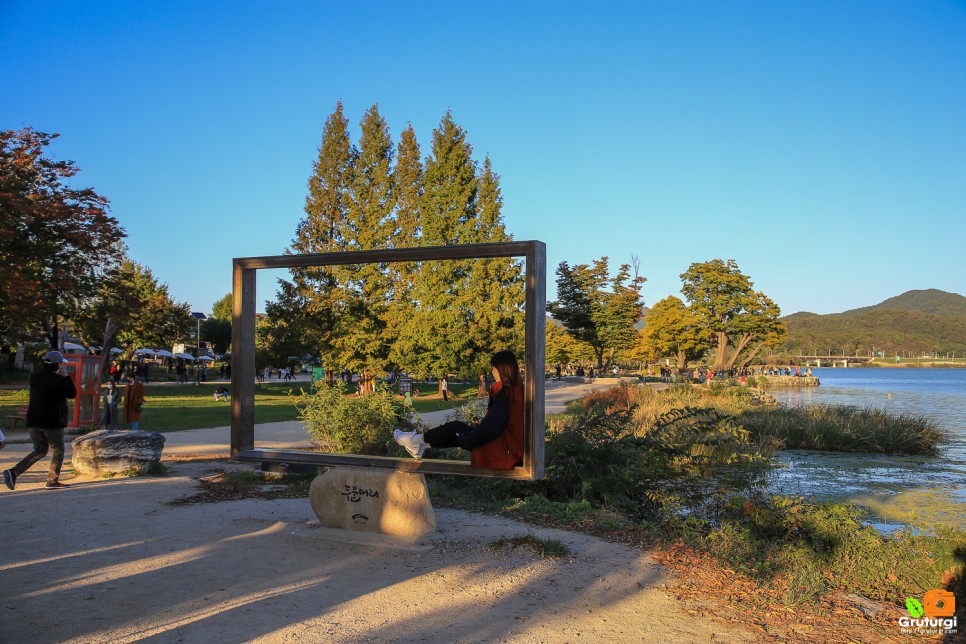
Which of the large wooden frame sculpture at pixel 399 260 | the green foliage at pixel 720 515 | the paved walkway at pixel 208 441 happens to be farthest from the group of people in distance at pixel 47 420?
the green foliage at pixel 720 515

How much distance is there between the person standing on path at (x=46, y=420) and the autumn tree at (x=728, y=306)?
2467 inches

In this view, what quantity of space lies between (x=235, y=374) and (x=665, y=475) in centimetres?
501

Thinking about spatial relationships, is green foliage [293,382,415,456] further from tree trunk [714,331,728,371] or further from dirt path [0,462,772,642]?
tree trunk [714,331,728,371]

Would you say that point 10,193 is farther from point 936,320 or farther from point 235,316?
point 936,320

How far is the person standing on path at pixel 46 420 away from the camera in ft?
28.1

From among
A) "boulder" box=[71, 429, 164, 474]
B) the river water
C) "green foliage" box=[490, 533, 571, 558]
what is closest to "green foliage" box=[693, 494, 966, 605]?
"green foliage" box=[490, 533, 571, 558]

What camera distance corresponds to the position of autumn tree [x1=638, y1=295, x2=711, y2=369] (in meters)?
66.6

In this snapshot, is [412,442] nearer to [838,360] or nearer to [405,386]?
[405,386]

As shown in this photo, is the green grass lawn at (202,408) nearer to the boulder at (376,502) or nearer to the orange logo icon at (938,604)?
the boulder at (376,502)

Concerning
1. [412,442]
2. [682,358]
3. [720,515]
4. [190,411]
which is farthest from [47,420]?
[682,358]

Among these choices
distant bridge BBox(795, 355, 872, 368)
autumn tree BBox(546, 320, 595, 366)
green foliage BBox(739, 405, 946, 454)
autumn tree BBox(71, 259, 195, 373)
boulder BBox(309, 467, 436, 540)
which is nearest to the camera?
boulder BBox(309, 467, 436, 540)

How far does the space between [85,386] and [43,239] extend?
22.9 ft

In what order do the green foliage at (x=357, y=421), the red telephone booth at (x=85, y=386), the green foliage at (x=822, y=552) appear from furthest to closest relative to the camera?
the red telephone booth at (x=85, y=386) < the green foliage at (x=357, y=421) < the green foliage at (x=822, y=552)

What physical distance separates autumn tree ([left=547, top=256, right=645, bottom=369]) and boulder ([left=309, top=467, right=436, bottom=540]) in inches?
1893
